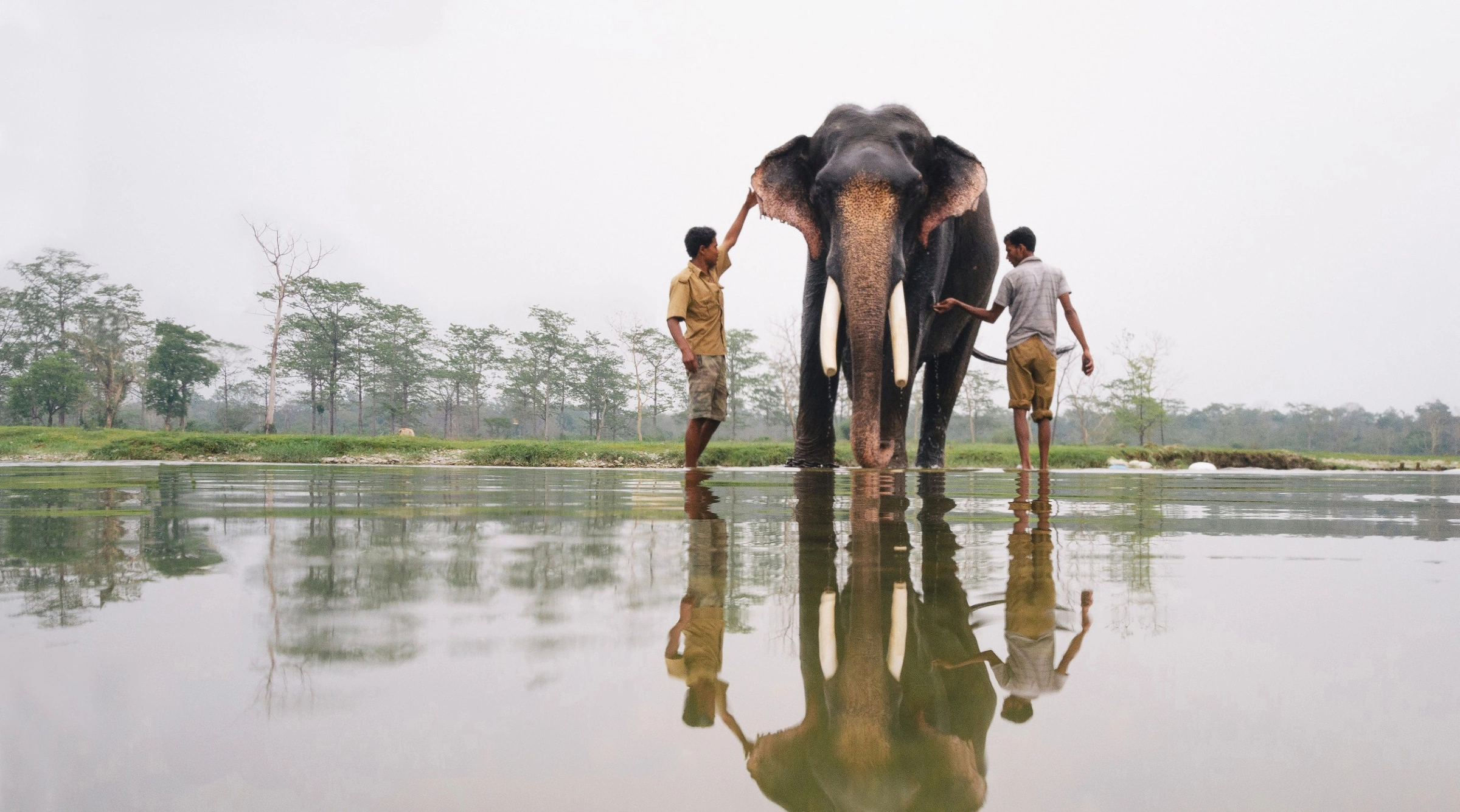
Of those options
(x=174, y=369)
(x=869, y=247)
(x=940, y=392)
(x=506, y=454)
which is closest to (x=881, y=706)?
(x=869, y=247)

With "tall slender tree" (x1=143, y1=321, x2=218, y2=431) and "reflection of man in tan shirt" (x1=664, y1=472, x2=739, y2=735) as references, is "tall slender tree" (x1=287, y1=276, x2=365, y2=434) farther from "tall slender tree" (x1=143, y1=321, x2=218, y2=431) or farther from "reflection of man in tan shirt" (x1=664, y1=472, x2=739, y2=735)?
"reflection of man in tan shirt" (x1=664, y1=472, x2=739, y2=735)

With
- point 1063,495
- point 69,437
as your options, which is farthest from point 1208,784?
point 69,437

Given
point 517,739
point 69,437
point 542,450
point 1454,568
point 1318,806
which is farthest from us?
point 69,437

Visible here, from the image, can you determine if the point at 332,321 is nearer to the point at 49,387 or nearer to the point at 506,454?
the point at 49,387

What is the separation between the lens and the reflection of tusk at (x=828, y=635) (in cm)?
93

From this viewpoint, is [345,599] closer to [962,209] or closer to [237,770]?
[237,770]

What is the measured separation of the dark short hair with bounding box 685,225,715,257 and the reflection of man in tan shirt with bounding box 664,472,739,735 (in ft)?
13.4

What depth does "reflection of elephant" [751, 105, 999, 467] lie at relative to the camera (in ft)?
18.6

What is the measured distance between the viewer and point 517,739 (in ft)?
2.37

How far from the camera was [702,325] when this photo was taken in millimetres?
5844

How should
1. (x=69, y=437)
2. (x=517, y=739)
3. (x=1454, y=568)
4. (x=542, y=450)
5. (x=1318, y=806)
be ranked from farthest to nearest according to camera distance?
(x=69, y=437) → (x=542, y=450) → (x=1454, y=568) → (x=517, y=739) → (x=1318, y=806)

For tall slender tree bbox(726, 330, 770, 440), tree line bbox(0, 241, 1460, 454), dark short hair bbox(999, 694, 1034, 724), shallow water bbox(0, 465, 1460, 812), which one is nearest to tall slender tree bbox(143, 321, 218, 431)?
tree line bbox(0, 241, 1460, 454)

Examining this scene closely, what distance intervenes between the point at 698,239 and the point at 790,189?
4.04 feet

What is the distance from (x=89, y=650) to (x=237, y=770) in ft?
1.56
